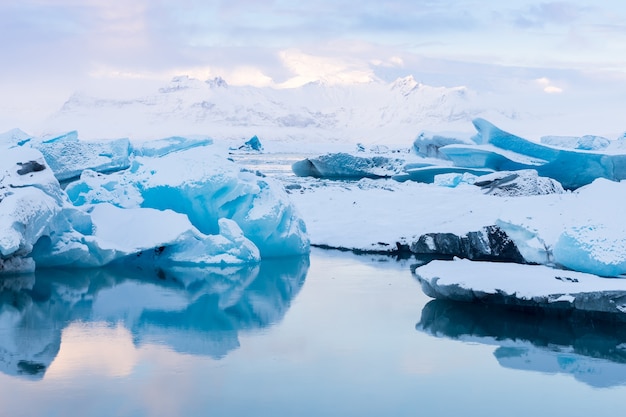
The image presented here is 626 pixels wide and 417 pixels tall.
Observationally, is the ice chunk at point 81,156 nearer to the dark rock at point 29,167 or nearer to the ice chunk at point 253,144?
the dark rock at point 29,167

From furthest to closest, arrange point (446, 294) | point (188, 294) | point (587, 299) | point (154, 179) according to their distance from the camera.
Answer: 1. point (154, 179)
2. point (188, 294)
3. point (446, 294)
4. point (587, 299)

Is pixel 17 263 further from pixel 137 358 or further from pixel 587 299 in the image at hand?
pixel 587 299

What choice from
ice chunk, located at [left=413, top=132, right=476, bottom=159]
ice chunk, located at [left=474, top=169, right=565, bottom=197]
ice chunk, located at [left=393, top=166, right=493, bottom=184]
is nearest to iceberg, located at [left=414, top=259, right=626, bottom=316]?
ice chunk, located at [left=474, top=169, right=565, bottom=197]

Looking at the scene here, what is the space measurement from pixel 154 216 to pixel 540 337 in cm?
455

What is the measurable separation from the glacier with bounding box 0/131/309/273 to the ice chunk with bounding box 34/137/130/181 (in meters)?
9.61

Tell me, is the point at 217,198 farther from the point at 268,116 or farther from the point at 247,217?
the point at 268,116

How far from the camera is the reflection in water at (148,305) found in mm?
5676

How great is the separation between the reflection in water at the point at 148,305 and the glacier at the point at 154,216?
23 cm

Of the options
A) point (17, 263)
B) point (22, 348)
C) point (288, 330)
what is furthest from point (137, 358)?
point (17, 263)

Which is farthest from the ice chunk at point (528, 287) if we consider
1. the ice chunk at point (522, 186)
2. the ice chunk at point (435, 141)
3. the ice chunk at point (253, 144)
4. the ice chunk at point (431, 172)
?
the ice chunk at point (253, 144)

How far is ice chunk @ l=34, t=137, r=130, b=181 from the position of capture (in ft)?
63.8

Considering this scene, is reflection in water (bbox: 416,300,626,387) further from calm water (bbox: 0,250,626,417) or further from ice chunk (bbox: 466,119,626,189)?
ice chunk (bbox: 466,119,626,189)

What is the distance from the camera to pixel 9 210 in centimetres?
754

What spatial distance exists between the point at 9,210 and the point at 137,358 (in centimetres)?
297
